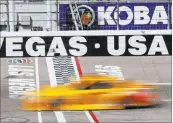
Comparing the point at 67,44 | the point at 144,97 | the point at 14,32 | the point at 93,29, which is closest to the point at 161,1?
the point at 93,29

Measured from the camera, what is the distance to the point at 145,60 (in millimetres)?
24219

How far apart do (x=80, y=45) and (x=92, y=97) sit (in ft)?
30.8

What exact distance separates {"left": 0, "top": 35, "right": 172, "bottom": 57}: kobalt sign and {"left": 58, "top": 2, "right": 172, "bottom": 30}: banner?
1.45 metres

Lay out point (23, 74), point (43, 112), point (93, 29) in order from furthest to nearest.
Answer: point (93, 29)
point (23, 74)
point (43, 112)

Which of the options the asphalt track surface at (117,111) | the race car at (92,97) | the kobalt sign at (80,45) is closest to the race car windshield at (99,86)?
the race car at (92,97)

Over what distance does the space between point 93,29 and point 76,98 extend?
11.7m

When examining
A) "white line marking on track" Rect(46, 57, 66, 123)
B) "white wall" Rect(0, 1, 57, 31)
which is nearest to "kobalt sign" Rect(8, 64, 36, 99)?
"white line marking on track" Rect(46, 57, 66, 123)

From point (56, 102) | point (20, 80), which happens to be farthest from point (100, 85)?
point (20, 80)

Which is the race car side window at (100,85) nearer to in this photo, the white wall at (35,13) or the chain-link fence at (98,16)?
the white wall at (35,13)

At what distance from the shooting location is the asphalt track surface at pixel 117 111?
43.1 ft

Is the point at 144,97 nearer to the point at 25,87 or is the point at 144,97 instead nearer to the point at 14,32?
the point at 25,87

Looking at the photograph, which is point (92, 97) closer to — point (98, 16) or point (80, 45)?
point (80, 45)

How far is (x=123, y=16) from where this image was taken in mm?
25516

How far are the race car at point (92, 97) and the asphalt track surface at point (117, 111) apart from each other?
25 cm
